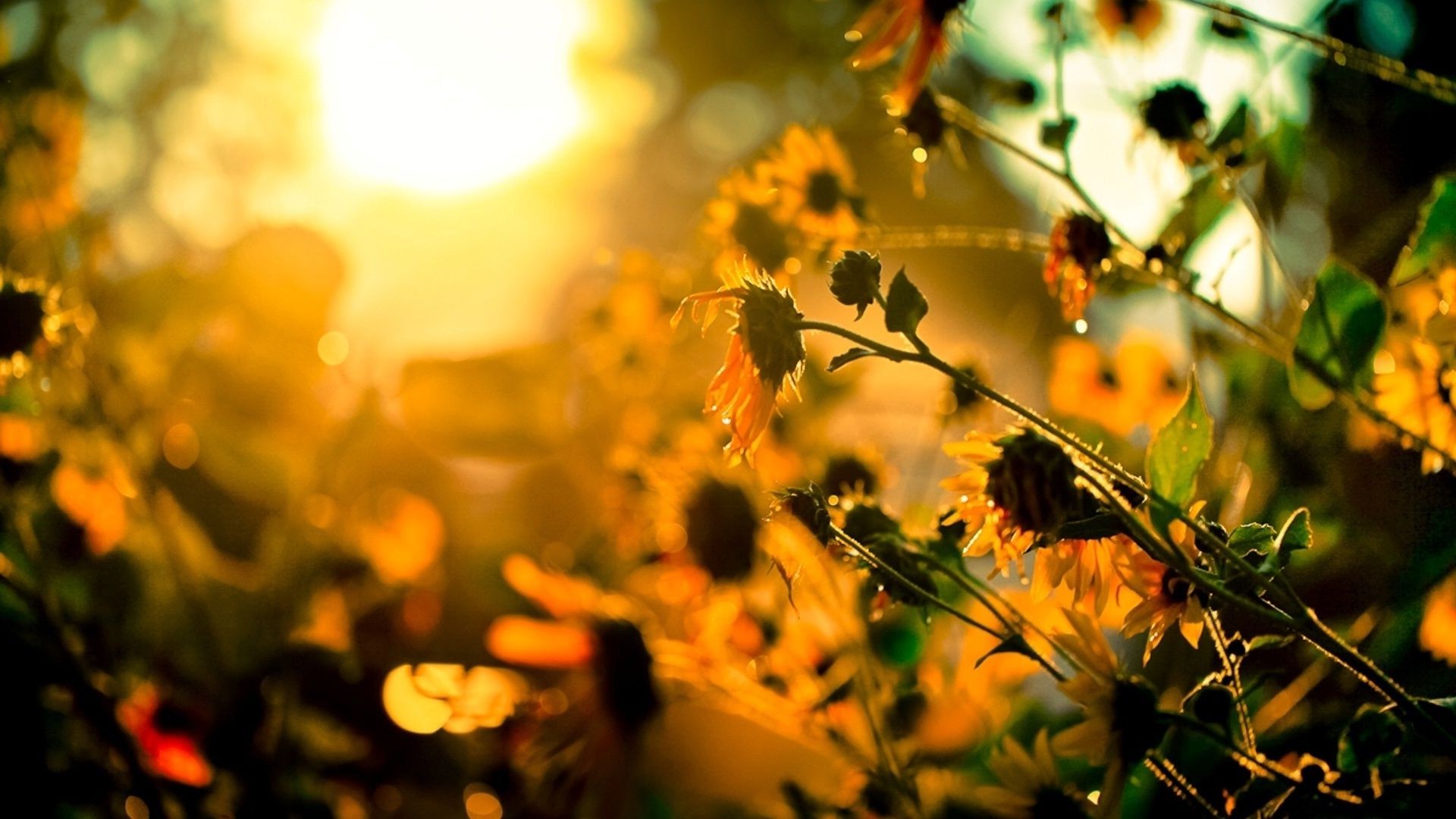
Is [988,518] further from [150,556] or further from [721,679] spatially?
[150,556]

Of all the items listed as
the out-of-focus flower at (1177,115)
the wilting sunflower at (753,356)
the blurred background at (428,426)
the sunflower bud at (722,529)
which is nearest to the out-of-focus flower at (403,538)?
the blurred background at (428,426)

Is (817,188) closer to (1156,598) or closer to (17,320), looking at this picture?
(1156,598)

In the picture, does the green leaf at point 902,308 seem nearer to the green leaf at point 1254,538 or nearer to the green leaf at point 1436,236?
the green leaf at point 1254,538

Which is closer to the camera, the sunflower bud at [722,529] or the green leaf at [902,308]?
the green leaf at [902,308]

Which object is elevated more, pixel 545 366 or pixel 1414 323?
pixel 1414 323

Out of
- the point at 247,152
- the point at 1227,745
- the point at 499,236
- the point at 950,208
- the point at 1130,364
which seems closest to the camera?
the point at 1227,745

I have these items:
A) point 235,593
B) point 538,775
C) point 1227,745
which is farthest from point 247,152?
point 1227,745
